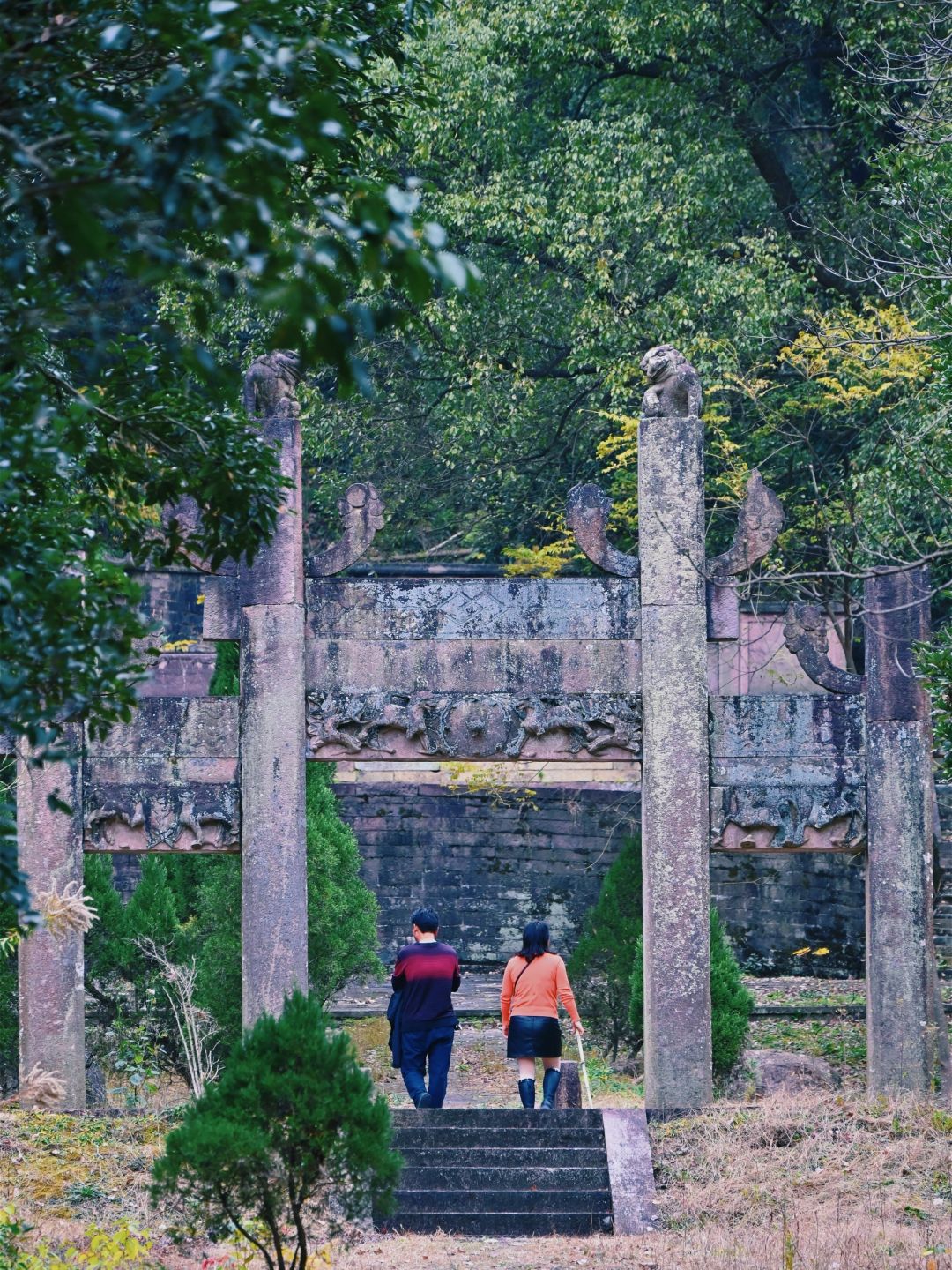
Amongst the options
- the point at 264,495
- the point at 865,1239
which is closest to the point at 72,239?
the point at 264,495

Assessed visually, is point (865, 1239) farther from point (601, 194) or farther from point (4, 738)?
point (601, 194)

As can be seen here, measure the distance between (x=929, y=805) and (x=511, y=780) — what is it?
425 inches

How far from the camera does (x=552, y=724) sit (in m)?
11.4

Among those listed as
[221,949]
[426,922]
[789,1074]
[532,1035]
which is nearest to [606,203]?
[221,949]

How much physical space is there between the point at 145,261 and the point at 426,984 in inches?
277

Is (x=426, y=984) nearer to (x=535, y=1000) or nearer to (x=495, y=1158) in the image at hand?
(x=535, y=1000)

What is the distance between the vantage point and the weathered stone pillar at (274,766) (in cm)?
1123

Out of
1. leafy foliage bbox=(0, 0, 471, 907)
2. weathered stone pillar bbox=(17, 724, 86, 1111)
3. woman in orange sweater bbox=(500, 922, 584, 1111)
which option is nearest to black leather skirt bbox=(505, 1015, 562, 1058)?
woman in orange sweater bbox=(500, 922, 584, 1111)

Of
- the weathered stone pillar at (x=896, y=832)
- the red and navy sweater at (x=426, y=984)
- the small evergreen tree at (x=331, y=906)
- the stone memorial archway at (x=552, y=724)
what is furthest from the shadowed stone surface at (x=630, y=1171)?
the small evergreen tree at (x=331, y=906)

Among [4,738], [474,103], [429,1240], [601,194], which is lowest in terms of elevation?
[429,1240]

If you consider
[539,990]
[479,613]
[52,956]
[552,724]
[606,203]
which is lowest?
[539,990]

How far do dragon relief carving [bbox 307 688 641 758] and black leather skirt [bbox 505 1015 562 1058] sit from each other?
178 cm

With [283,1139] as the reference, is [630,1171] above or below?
below

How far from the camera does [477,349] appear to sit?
1970 centimetres
